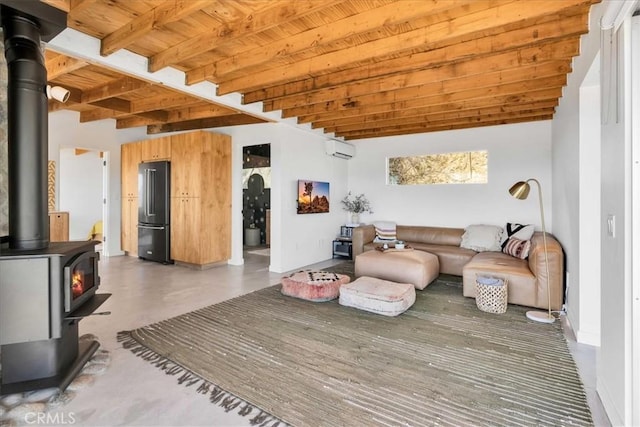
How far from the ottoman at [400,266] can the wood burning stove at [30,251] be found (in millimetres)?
3231

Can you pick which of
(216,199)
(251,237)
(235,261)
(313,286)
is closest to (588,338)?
(313,286)

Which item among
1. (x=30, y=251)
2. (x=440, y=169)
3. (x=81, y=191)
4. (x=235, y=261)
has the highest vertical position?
(x=440, y=169)

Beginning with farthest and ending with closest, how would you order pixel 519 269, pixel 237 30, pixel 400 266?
pixel 400 266
pixel 519 269
pixel 237 30

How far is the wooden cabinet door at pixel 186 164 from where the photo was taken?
17.5ft

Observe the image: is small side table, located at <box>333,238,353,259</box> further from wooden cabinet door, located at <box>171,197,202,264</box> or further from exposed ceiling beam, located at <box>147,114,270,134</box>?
exposed ceiling beam, located at <box>147,114,270,134</box>

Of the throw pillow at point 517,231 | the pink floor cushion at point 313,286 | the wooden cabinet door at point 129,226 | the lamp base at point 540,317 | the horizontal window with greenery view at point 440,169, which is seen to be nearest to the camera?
the lamp base at point 540,317

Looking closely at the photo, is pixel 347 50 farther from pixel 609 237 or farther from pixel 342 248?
pixel 342 248

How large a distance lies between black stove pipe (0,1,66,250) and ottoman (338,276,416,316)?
105 inches

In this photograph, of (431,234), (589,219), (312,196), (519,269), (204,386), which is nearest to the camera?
(204,386)

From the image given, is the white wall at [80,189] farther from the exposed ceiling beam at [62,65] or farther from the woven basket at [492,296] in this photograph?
the woven basket at [492,296]

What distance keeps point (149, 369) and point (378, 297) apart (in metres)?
2.12

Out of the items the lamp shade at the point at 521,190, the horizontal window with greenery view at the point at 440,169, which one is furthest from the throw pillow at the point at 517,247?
the horizontal window with greenery view at the point at 440,169

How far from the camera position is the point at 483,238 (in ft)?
15.9

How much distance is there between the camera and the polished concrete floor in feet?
5.58
